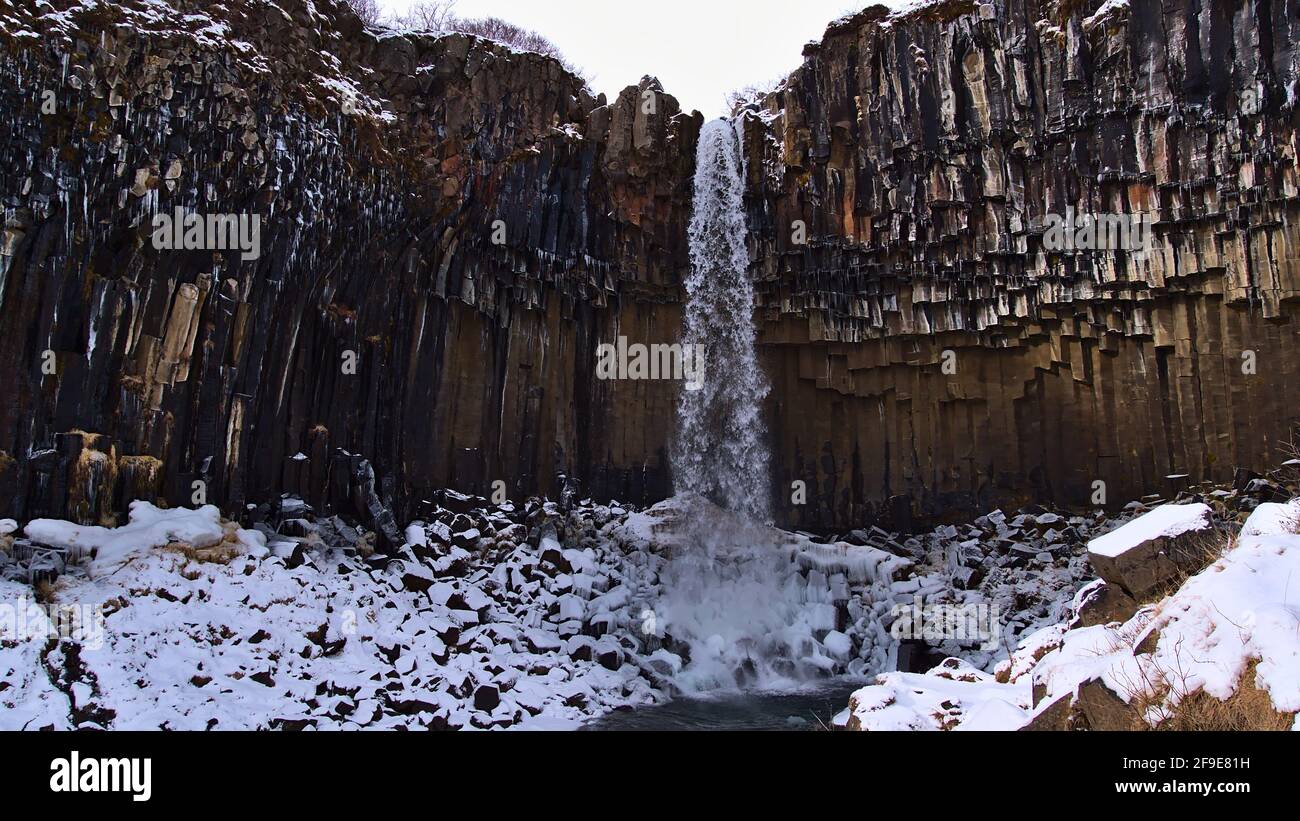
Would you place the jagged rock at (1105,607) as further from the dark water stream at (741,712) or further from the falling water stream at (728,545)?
the falling water stream at (728,545)

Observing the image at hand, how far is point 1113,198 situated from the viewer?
21141mm

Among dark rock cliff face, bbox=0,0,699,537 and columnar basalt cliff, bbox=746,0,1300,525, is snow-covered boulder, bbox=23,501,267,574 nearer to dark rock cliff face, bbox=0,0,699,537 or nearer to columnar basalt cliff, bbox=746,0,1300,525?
dark rock cliff face, bbox=0,0,699,537

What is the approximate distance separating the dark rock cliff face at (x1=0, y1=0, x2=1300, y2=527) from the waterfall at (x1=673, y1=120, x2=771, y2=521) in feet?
1.55

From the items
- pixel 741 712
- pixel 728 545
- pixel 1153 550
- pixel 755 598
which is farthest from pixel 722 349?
pixel 1153 550

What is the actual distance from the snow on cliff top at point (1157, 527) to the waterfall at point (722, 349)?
15599 mm

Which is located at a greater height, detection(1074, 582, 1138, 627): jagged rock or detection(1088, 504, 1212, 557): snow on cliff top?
detection(1088, 504, 1212, 557): snow on cliff top

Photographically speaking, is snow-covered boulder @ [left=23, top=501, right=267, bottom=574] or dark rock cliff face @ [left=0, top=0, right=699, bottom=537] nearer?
snow-covered boulder @ [left=23, top=501, right=267, bottom=574]

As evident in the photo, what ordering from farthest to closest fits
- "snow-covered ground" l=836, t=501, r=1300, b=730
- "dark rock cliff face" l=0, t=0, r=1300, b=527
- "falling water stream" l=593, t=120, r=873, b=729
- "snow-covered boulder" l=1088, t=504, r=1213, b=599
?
"falling water stream" l=593, t=120, r=873, b=729, "dark rock cliff face" l=0, t=0, r=1300, b=527, "snow-covered boulder" l=1088, t=504, r=1213, b=599, "snow-covered ground" l=836, t=501, r=1300, b=730

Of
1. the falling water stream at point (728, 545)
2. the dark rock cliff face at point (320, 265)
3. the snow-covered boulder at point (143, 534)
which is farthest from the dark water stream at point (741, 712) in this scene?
the dark rock cliff face at point (320, 265)

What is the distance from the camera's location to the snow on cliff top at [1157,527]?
8.33 m

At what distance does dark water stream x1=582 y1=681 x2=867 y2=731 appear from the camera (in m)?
14.8

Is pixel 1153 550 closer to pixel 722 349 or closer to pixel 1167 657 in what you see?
pixel 1167 657

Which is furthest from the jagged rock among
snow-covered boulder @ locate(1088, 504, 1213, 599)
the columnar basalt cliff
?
the columnar basalt cliff
